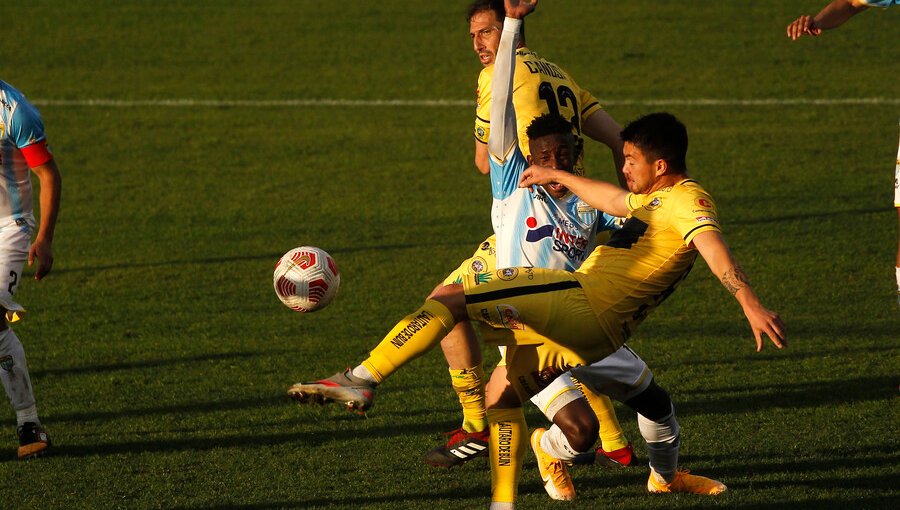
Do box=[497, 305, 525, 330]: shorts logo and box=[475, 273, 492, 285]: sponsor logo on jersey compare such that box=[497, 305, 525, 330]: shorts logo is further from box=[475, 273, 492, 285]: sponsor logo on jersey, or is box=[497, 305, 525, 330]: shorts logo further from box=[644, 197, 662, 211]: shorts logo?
box=[644, 197, 662, 211]: shorts logo

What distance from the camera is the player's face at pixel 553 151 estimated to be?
624 centimetres

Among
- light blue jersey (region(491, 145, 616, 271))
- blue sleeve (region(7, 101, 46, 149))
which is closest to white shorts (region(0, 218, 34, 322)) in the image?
blue sleeve (region(7, 101, 46, 149))

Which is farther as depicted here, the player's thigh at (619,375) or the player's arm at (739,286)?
the player's thigh at (619,375)

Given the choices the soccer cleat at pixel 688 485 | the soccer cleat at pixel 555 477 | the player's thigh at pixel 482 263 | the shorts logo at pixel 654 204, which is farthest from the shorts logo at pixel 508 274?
the soccer cleat at pixel 688 485

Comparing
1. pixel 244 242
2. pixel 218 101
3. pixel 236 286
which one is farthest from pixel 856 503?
pixel 218 101

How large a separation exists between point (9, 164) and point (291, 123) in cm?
1008

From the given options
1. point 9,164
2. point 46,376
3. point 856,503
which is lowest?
point 856,503

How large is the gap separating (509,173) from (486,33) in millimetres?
918

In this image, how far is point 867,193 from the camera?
13.7m

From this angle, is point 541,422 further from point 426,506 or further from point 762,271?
point 762,271

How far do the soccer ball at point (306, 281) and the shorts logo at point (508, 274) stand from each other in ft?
4.22

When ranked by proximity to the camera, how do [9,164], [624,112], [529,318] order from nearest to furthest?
[529,318] → [9,164] → [624,112]

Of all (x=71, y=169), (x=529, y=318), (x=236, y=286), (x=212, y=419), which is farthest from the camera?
(x=71, y=169)

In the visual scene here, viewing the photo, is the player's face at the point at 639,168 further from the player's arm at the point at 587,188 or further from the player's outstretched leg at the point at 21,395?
the player's outstretched leg at the point at 21,395
